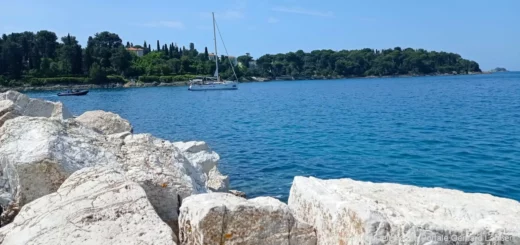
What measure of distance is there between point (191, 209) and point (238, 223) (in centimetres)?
49

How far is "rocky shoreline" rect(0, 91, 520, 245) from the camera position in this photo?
3969mm

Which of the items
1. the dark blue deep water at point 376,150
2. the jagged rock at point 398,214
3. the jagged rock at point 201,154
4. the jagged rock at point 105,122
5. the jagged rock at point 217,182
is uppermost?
the jagged rock at point 398,214

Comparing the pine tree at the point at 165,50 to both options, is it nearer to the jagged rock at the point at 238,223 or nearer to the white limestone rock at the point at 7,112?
the white limestone rock at the point at 7,112

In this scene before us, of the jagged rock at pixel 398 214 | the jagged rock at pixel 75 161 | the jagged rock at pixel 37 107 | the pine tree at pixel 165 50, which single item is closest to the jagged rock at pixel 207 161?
the jagged rock at pixel 37 107

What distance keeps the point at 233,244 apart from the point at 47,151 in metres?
2.94

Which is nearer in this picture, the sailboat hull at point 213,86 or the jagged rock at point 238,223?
the jagged rock at point 238,223

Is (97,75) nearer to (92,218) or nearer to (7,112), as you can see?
(7,112)

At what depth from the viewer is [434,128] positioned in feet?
87.4

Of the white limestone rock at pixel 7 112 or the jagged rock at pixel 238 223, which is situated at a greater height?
the white limestone rock at pixel 7 112

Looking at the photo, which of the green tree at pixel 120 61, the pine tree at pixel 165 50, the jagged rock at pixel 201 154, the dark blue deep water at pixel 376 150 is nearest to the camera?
the jagged rock at pixel 201 154

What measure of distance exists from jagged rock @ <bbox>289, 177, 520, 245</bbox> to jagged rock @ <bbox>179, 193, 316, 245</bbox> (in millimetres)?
331

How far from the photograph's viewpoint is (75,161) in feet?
19.4

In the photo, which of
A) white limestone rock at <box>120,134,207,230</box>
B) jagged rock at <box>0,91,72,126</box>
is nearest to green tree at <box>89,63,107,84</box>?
jagged rock at <box>0,91,72,126</box>

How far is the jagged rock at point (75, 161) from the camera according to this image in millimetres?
5531
